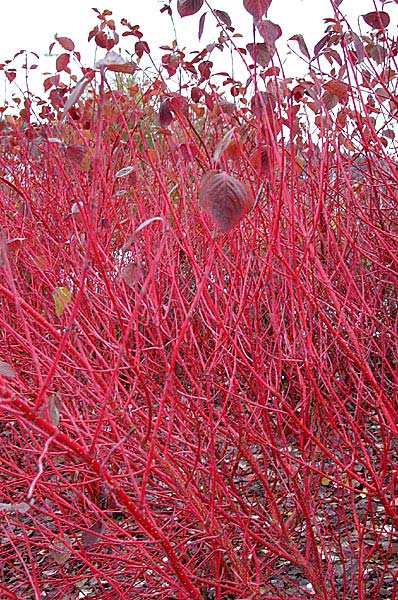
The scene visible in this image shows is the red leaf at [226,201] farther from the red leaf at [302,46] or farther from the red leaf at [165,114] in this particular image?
the red leaf at [302,46]

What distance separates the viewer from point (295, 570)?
103 inches

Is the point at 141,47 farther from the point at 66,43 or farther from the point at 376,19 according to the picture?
the point at 376,19

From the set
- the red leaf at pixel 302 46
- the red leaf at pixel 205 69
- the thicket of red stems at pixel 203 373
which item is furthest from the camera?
the red leaf at pixel 205 69

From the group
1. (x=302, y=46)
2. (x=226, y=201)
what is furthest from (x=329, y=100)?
(x=226, y=201)

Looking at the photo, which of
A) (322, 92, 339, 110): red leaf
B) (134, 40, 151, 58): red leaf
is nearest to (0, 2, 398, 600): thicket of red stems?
Answer: (322, 92, 339, 110): red leaf

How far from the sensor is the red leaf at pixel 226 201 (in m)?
0.98

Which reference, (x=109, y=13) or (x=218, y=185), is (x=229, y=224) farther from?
(x=109, y=13)

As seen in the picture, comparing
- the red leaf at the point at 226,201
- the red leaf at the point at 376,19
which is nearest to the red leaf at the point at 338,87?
the red leaf at the point at 376,19

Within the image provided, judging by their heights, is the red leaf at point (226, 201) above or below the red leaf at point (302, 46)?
below

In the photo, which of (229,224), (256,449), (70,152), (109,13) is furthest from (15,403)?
(256,449)

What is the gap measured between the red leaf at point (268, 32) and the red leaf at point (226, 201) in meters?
0.64

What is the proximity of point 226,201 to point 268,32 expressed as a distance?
28.7 inches

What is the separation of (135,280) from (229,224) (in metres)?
0.41

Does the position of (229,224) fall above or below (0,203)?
below
